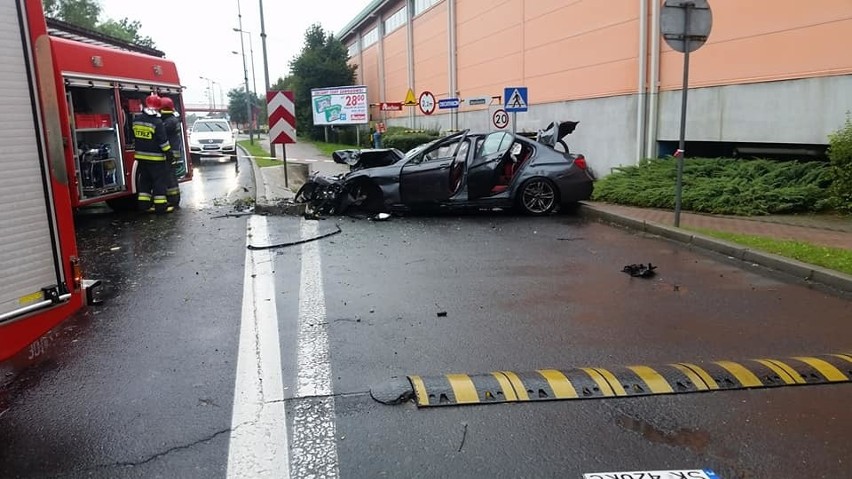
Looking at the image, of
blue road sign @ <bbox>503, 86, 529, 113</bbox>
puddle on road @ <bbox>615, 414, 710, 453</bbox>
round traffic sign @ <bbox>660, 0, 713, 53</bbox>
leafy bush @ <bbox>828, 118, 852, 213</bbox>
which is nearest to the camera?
puddle on road @ <bbox>615, 414, 710, 453</bbox>

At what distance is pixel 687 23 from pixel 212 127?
83.4 ft

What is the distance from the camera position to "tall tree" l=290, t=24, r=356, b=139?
47406mm

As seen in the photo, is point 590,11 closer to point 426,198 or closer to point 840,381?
point 426,198

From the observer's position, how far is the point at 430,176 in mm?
11250

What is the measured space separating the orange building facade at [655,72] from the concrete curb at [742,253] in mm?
3635

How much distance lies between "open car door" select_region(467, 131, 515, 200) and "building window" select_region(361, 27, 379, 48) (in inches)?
1415

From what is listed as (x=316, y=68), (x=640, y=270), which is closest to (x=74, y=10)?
(x=316, y=68)

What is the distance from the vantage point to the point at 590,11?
17.3 metres

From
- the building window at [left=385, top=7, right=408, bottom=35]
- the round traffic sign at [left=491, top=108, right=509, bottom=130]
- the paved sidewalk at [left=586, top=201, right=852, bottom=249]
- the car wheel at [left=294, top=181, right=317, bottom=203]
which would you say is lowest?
the paved sidewalk at [left=586, top=201, right=852, bottom=249]

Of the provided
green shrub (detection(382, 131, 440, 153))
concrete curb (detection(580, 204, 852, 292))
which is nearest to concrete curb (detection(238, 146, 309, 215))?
concrete curb (detection(580, 204, 852, 292))

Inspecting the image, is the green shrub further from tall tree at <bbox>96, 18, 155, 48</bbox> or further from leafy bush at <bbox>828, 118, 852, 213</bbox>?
tall tree at <bbox>96, 18, 155, 48</bbox>

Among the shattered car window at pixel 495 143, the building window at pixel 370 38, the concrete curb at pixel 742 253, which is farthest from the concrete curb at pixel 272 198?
the building window at pixel 370 38

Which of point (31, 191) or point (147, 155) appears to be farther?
point (147, 155)

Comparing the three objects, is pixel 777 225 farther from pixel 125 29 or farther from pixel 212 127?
pixel 125 29
